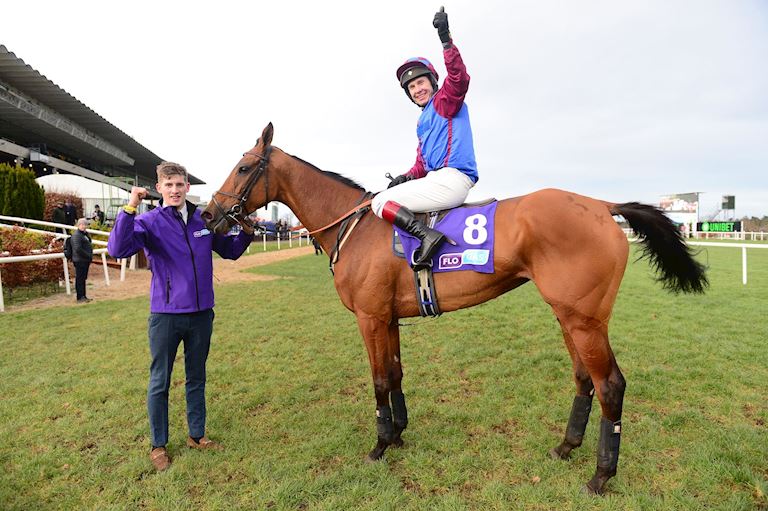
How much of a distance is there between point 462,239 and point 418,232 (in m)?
0.31

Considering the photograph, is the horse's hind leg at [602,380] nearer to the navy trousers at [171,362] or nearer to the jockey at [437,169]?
the jockey at [437,169]

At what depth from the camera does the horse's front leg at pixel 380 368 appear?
3.17 metres

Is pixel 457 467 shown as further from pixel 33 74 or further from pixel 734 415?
pixel 33 74

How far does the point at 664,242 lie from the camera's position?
9.71 feet

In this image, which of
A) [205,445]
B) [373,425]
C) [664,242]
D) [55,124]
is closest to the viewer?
[664,242]

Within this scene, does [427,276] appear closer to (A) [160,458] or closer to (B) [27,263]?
(A) [160,458]

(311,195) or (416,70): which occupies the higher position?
(416,70)

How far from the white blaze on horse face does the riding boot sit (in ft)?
5.25

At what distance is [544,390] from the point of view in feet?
14.2

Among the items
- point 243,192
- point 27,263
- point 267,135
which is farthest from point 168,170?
point 27,263

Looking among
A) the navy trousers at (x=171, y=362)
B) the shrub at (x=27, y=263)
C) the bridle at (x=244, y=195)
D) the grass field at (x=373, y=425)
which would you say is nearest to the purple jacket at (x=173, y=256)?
the navy trousers at (x=171, y=362)

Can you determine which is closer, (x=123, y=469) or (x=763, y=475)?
(x=763, y=475)

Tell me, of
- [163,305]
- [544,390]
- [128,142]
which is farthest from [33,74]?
[544,390]

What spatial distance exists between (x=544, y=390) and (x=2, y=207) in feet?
62.4
